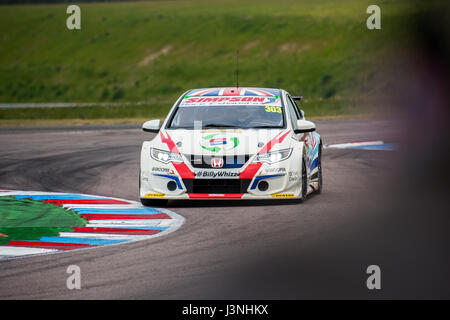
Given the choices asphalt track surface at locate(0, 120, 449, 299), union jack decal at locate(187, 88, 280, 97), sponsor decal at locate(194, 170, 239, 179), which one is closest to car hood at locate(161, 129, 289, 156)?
sponsor decal at locate(194, 170, 239, 179)

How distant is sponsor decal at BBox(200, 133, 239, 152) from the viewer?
35.1 feet

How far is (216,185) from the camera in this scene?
34.9ft

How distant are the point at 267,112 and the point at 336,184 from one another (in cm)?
201

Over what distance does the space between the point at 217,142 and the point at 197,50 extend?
7340 cm

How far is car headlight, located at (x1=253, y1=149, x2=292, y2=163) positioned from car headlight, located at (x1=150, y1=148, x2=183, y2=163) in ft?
2.96

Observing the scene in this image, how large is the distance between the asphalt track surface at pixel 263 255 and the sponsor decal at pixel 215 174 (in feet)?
1.32

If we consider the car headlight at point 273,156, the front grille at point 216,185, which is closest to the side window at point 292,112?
the car headlight at point 273,156

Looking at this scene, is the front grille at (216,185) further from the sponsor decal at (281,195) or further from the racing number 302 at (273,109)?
the racing number 302 at (273,109)

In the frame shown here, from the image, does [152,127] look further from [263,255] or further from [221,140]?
[263,255]

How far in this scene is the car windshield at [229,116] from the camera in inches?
450

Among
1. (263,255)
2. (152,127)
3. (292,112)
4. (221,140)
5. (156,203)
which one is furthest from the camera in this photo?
(292,112)

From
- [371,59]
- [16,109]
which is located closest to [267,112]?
[16,109]

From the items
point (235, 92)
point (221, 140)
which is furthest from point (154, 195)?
point (235, 92)

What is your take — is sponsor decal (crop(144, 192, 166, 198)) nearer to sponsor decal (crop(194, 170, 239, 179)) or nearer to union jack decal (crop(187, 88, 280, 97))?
sponsor decal (crop(194, 170, 239, 179))
